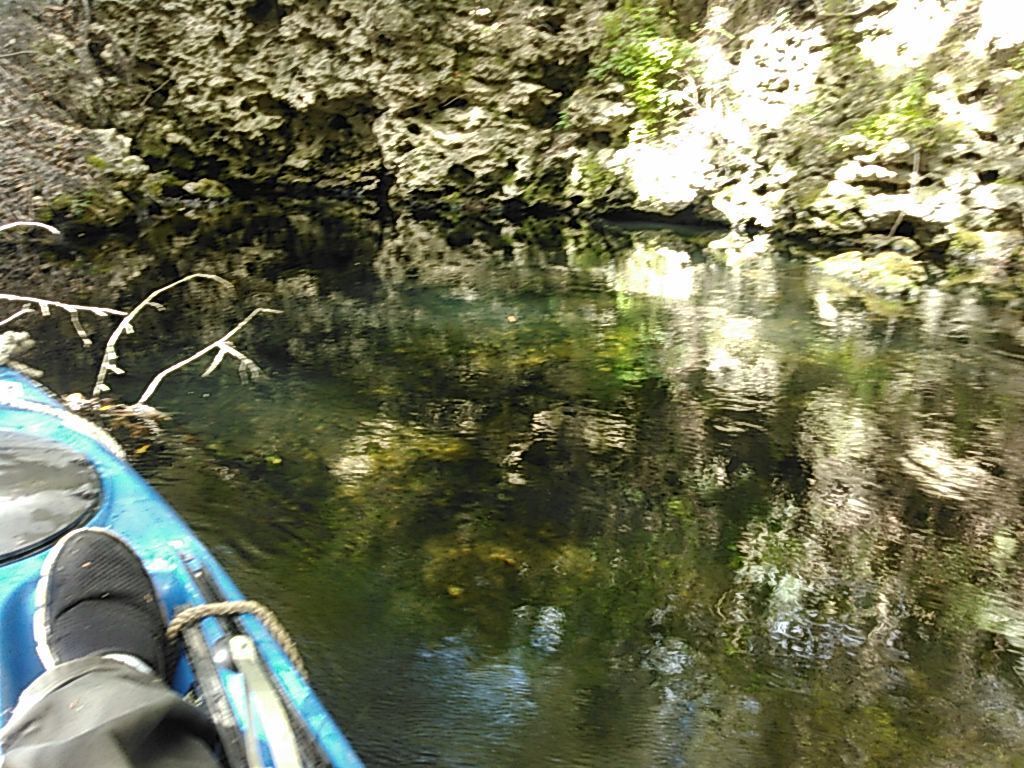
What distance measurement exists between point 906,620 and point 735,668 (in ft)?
2.79

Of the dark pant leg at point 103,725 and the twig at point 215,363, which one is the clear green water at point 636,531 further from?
the dark pant leg at point 103,725

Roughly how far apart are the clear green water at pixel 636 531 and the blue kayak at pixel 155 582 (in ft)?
2.87

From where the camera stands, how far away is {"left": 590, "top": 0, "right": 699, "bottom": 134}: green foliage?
1272 cm

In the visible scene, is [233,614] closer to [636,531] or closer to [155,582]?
[155,582]

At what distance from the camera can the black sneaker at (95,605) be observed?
5.76ft

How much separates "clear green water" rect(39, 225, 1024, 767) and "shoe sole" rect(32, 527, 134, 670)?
115 centimetres

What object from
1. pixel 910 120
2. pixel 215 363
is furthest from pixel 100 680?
pixel 910 120

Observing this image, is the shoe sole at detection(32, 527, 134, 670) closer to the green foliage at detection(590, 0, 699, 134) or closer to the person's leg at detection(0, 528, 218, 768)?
the person's leg at detection(0, 528, 218, 768)

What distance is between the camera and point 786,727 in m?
2.67

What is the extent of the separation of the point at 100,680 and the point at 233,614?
1.77ft

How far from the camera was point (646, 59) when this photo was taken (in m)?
13.0

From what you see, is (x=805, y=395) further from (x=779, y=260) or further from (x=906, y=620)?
(x=779, y=260)

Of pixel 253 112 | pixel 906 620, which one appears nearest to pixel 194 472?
pixel 906 620

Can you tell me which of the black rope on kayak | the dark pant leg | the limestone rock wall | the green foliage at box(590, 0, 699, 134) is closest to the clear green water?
the black rope on kayak
